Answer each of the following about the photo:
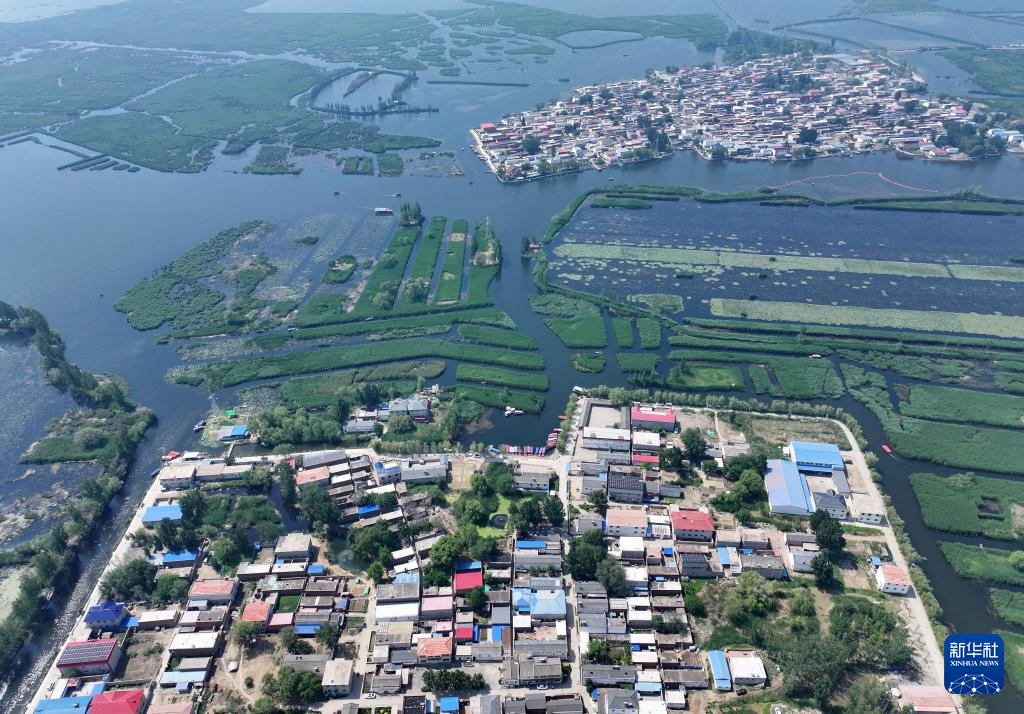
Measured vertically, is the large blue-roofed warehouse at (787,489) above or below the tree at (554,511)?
below

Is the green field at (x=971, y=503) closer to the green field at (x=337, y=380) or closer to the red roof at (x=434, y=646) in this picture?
the red roof at (x=434, y=646)

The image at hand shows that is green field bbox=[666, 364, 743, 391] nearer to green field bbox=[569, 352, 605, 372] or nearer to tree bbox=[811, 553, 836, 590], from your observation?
green field bbox=[569, 352, 605, 372]

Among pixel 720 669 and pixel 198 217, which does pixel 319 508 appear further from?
pixel 198 217

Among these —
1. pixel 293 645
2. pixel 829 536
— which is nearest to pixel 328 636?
pixel 293 645

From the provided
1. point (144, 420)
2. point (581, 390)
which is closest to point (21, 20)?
point (144, 420)

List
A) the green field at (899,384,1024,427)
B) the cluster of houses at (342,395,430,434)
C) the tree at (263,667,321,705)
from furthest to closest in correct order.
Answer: the cluster of houses at (342,395,430,434) → the green field at (899,384,1024,427) → the tree at (263,667,321,705)

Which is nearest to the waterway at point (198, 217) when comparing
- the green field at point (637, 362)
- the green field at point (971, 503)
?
the green field at point (637, 362)

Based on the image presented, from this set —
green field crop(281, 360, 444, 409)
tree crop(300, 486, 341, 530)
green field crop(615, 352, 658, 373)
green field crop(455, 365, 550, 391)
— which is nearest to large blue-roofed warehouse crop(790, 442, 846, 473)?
green field crop(615, 352, 658, 373)
